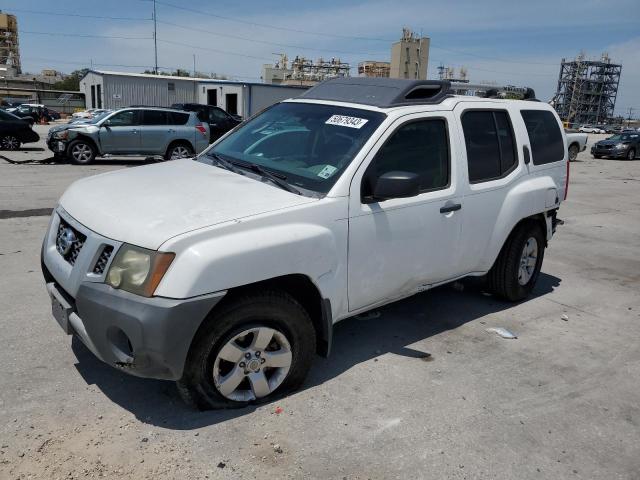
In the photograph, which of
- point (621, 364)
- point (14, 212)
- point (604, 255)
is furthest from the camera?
point (14, 212)

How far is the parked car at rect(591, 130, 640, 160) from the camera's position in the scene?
25859 mm

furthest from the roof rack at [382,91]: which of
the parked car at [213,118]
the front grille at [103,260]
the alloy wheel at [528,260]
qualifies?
the parked car at [213,118]

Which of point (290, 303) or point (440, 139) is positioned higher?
point (440, 139)

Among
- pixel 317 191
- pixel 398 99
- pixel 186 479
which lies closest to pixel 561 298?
pixel 398 99

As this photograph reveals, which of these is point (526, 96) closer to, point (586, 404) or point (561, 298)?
point (561, 298)

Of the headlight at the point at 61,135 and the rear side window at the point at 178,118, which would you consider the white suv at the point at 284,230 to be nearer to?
the rear side window at the point at 178,118

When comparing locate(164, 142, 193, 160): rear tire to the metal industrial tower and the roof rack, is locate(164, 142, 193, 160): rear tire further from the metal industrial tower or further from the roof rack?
the metal industrial tower

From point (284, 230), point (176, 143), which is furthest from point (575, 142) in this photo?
point (284, 230)

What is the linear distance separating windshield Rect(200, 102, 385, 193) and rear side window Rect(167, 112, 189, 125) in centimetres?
1152

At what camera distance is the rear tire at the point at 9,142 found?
17.4 m

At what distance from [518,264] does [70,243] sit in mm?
3847

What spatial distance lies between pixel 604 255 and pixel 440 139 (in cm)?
467

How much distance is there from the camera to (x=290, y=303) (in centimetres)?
325

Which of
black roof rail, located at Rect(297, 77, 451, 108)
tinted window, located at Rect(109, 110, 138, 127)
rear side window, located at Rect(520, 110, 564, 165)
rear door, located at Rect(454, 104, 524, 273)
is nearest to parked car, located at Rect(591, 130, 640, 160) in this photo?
tinted window, located at Rect(109, 110, 138, 127)
